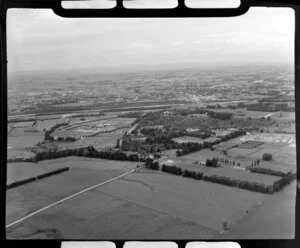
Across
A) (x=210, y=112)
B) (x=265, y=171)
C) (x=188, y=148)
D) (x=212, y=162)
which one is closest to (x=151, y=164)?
(x=188, y=148)

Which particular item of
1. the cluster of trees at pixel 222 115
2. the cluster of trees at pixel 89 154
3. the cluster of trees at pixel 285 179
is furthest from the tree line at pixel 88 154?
the cluster of trees at pixel 285 179

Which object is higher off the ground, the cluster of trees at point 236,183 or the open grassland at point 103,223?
the cluster of trees at point 236,183

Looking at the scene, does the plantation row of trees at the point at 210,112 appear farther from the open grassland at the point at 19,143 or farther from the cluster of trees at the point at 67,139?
the open grassland at the point at 19,143

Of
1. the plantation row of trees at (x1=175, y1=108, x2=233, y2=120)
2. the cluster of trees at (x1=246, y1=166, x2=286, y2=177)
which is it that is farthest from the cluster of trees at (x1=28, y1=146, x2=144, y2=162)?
the cluster of trees at (x1=246, y1=166, x2=286, y2=177)

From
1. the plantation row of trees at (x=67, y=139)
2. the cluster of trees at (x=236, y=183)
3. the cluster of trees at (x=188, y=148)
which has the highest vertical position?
the plantation row of trees at (x=67, y=139)

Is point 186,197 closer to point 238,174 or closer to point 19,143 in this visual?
point 238,174

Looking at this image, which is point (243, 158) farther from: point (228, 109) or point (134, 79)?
point (134, 79)

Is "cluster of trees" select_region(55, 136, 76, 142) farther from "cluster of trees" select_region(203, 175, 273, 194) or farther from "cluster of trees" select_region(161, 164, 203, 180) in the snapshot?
"cluster of trees" select_region(203, 175, 273, 194)
